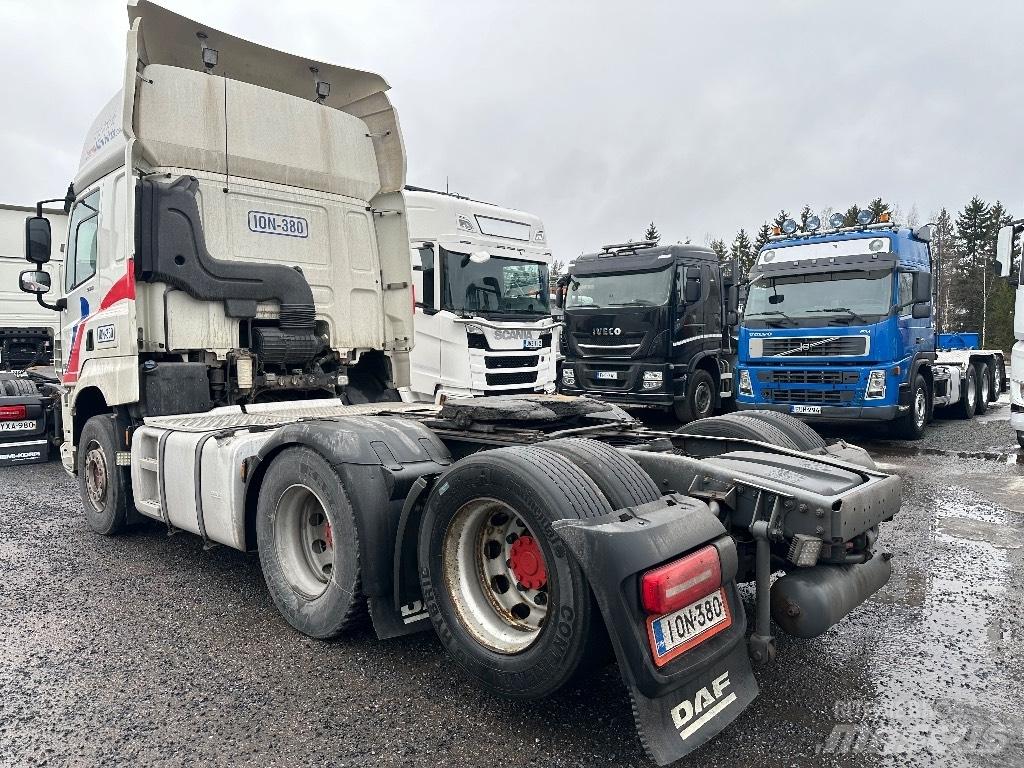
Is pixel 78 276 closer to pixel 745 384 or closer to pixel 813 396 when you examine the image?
pixel 745 384

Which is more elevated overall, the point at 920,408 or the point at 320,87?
the point at 320,87

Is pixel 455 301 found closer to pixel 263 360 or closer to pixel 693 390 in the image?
pixel 693 390

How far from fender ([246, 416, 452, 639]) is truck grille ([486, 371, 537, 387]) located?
707 centimetres

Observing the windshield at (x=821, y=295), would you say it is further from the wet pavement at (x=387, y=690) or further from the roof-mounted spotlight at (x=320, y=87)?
the roof-mounted spotlight at (x=320, y=87)

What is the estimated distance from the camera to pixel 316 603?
3.59m

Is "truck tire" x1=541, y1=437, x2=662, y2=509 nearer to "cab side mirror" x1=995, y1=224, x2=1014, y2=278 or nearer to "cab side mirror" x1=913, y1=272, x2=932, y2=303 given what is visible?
"cab side mirror" x1=995, y1=224, x2=1014, y2=278

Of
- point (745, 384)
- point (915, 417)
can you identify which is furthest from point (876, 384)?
point (745, 384)

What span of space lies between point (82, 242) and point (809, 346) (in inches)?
349

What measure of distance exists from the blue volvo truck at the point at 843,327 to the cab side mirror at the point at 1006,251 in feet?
3.54

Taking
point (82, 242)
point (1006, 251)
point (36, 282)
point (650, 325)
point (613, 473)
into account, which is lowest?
point (613, 473)

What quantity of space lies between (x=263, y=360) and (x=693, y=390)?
8.11 metres

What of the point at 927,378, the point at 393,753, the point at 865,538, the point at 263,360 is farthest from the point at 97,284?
the point at 927,378

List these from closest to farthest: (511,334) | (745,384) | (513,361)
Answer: (511,334) → (513,361) → (745,384)

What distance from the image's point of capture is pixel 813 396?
1051cm
